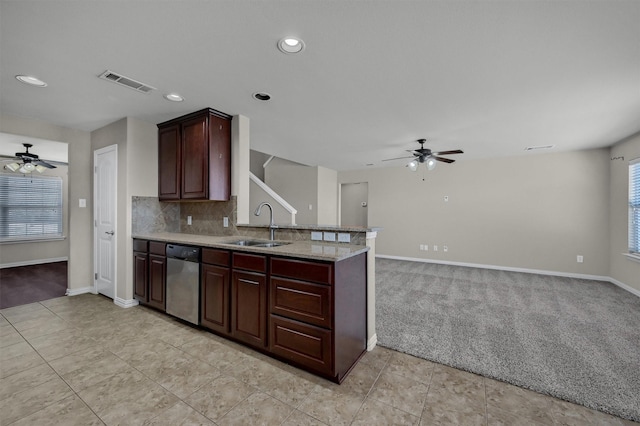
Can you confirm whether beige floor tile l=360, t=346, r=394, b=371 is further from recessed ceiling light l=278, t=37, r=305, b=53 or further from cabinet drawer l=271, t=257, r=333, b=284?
recessed ceiling light l=278, t=37, r=305, b=53

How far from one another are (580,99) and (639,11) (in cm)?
144

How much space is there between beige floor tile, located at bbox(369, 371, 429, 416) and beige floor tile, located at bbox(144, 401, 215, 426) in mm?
1068

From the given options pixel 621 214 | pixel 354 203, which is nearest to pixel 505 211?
pixel 621 214

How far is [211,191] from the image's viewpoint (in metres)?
3.05

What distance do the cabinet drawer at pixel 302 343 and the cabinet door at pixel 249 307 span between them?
0.41ft

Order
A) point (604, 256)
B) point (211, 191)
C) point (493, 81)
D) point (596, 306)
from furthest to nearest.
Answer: point (604, 256)
point (596, 306)
point (211, 191)
point (493, 81)

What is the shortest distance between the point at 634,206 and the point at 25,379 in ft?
24.1

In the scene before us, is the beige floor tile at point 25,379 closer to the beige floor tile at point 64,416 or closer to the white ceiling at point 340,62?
the beige floor tile at point 64,416

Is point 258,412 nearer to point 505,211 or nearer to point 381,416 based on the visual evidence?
point 381,416

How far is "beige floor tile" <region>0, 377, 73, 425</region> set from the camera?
62.2 inches

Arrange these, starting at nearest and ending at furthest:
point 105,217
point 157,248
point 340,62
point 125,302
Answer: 1. point 340,62
2. point 157,248
3. point 125,302
4. point 105,217

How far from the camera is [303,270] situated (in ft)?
6.41

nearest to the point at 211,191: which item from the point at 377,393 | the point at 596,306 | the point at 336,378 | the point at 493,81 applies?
the point at 336,378

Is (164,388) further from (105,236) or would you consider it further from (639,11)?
(639,11)
